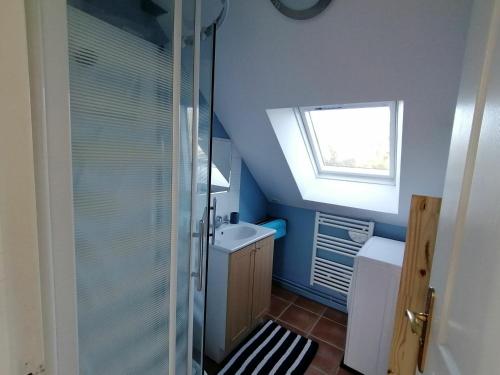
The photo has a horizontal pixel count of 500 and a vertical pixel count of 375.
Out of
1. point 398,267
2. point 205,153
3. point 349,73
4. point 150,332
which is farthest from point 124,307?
point 398,267

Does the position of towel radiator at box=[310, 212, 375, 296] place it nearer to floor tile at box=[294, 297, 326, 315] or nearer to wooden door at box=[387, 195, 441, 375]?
floor tile at box=[294, 297, 326, 315]

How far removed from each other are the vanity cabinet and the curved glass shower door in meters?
0.85

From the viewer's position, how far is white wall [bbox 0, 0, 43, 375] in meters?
0.47

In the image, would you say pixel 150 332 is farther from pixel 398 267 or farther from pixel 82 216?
pixel 398 267

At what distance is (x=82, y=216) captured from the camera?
67cm

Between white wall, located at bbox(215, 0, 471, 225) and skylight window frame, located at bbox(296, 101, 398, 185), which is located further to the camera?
skylight window frame, located at bbox(296, 101, 398, 185)

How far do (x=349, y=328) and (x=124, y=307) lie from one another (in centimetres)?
171

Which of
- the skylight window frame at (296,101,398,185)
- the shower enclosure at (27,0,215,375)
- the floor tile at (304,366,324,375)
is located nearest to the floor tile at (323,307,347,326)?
the floor tile at (304,366,324,375)

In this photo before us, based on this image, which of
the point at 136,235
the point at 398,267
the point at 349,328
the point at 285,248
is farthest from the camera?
the point at 285,248

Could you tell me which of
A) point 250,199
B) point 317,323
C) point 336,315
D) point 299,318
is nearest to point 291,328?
point 299,318

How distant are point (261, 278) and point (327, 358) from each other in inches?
31.5

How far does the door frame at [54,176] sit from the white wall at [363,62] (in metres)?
1.05

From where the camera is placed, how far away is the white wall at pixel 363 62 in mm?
1064

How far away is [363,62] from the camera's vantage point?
127 cm
